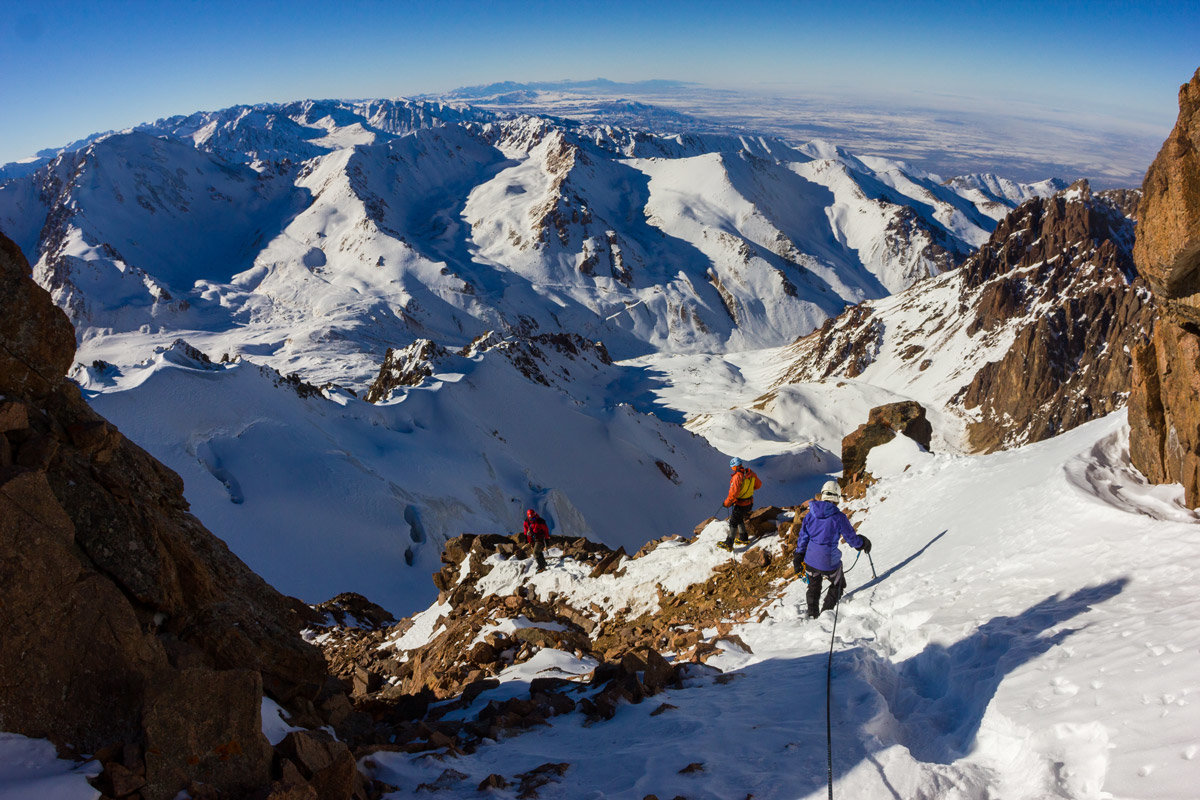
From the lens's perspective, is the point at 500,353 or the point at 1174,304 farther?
the point at 500,353

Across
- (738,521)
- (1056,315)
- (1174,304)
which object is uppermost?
(1174,304)

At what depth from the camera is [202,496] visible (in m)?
21.6

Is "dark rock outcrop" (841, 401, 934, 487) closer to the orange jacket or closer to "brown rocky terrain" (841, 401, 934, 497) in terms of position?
"brown rocky terrain" (841, 401, 934, 497)

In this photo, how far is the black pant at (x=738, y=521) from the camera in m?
13.6

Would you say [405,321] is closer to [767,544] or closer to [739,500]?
[739,500]

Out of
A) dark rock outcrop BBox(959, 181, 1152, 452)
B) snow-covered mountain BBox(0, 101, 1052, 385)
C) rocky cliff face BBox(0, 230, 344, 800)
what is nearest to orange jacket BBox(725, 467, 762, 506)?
rocky cliff face BBox(0, 230, 344, 800)

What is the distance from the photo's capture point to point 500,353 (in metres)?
56.1

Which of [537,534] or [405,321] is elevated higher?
[405,321]

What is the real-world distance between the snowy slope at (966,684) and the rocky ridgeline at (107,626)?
1.73 metres

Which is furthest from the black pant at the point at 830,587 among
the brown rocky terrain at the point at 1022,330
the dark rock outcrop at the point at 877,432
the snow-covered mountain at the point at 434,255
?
the snow-covered mountain at the point at 434,255

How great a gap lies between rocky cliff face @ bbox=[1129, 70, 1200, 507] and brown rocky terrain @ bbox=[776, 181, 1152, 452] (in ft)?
298

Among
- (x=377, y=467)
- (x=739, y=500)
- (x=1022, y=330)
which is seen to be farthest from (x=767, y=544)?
(x=1022, y=330)

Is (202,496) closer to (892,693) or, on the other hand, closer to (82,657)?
(82,657)

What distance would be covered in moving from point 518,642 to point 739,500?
539 centimetres
